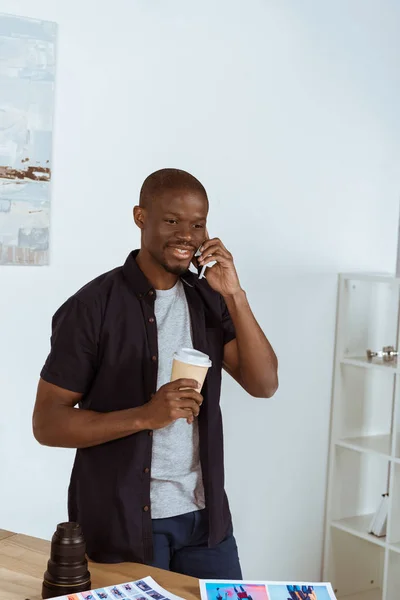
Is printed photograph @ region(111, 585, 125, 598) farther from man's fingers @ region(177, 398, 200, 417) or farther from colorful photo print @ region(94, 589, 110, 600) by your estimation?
man's fingers @ region(177, 398, 200, 417)

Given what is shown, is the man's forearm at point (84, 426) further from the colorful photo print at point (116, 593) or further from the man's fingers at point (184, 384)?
the colorful photo print at point (116, 593)

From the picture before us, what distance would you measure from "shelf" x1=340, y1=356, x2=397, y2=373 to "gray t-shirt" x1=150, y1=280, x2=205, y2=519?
161cm

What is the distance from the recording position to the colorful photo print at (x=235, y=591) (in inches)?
65.3

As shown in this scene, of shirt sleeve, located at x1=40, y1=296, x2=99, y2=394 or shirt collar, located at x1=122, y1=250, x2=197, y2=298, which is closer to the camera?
shirt sleeve, located at x1=40, y1=296, x2=99, y2=394

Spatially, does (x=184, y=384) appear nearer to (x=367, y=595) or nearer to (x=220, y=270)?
(x=220, y=270)

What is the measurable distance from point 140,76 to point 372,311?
4.95ft

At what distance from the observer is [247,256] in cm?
342

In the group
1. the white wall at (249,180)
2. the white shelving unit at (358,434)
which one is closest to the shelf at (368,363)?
the white shelving unit at (358,434)

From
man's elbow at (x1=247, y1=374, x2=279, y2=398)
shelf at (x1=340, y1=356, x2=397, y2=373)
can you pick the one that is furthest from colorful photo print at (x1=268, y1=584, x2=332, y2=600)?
shelf at (x1=340, y1=356, x2=397, y2=373)

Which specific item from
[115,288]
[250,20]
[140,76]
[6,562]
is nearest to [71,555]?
[6,562]

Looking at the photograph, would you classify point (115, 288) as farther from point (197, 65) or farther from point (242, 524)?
point (242, 524)

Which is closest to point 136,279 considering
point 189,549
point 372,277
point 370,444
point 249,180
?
point 189,549

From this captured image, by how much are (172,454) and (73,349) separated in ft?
1.12

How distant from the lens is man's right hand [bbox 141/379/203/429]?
1771 millimetres
